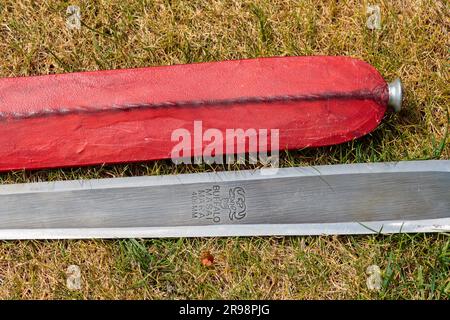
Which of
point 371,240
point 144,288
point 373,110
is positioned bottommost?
point 144,288

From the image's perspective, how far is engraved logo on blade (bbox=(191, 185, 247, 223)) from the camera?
1.59m

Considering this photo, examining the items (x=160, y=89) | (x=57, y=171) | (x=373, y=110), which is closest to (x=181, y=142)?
(x=160, y=89)

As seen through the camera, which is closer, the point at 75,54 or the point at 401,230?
the point at 401,230

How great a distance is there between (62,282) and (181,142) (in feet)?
1.51

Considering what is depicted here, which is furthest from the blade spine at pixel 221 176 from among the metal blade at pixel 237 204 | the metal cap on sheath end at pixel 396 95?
the metal cap on sheath end at pixel 396 95

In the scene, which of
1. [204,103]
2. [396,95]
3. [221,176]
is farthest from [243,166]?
[396,95]

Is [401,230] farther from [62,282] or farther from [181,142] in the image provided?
[62,282]

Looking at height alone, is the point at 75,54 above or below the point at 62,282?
above

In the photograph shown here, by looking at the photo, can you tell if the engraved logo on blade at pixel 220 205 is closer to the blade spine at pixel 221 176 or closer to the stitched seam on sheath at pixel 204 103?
the blade spine at pixel 221 176

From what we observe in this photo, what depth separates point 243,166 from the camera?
166 centimetres

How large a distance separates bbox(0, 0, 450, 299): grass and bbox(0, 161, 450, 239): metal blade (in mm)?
53

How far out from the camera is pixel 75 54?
5.77 feet

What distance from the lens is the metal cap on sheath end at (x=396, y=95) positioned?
5.13 ft

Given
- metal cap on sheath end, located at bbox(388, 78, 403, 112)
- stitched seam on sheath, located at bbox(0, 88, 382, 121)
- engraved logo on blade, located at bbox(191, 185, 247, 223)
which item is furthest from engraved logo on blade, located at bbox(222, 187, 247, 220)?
metal cap on sheath end, located at bbox(388, 78, 403, 112)
